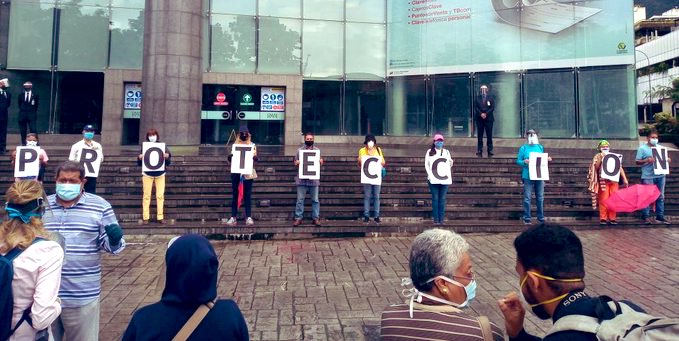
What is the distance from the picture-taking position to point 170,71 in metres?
15.6

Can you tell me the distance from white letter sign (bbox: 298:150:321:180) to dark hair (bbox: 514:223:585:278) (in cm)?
737

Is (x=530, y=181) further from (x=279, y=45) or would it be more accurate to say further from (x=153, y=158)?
(x=279, y=45)

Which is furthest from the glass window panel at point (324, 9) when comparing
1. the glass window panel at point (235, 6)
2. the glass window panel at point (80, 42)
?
the glass window panel at point (80, 42)

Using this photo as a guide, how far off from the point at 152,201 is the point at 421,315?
9.66 meters

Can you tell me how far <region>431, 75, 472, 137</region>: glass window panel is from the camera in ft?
70.0

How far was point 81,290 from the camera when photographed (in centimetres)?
337

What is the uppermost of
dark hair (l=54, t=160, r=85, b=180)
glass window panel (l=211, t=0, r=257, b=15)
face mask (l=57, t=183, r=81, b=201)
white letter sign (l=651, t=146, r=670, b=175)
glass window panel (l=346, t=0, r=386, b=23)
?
glass window panel (l=346, t=0, r=386, b=23)

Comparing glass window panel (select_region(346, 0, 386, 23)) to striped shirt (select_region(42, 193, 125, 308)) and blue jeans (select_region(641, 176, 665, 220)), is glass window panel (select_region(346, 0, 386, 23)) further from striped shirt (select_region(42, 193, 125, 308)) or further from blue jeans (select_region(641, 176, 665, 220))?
striped shirt (select_region(42, 193, 125, 308))

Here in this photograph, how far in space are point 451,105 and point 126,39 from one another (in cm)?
1544

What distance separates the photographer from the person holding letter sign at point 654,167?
10117 mm

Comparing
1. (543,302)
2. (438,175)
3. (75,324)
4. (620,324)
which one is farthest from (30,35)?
(620,324)

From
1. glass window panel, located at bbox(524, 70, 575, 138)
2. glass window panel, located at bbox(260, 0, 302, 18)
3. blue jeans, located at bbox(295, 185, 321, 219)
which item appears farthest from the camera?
glass window panel, located at bbox(260, 0, 302, 18)

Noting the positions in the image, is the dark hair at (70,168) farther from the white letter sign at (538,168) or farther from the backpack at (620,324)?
the white letter sign at (538,168)

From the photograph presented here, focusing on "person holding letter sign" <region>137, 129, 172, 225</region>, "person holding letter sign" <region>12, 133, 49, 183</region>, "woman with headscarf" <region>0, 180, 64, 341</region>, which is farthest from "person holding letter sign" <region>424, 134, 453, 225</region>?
"person holding letter sign" <region>12, 133, 49, 183</region>
